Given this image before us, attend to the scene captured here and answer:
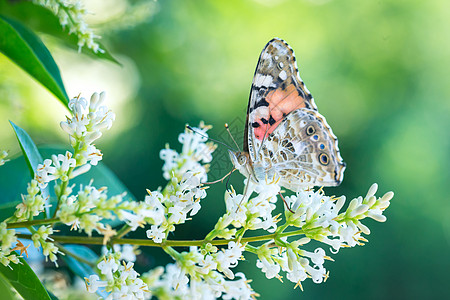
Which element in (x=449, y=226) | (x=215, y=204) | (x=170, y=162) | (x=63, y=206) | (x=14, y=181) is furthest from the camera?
(x=449, y=226)

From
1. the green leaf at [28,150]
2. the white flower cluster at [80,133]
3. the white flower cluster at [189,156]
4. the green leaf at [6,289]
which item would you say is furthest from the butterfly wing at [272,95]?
the green leaf at [6,289]

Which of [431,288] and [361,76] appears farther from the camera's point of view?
[361,76]

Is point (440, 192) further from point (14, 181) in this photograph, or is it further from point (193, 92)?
point (14, 181)

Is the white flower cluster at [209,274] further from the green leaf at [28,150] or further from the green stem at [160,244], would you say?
the green leaf at [28,150]

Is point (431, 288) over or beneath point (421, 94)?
beneath

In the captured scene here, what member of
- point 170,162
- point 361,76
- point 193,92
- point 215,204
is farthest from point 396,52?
point 170,162

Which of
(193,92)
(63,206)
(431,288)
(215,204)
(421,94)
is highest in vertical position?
(421,94)

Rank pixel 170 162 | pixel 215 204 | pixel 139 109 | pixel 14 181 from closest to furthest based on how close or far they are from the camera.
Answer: pixel 170 162
pixel 14 181
pixel 215 204
pixel 139 109
